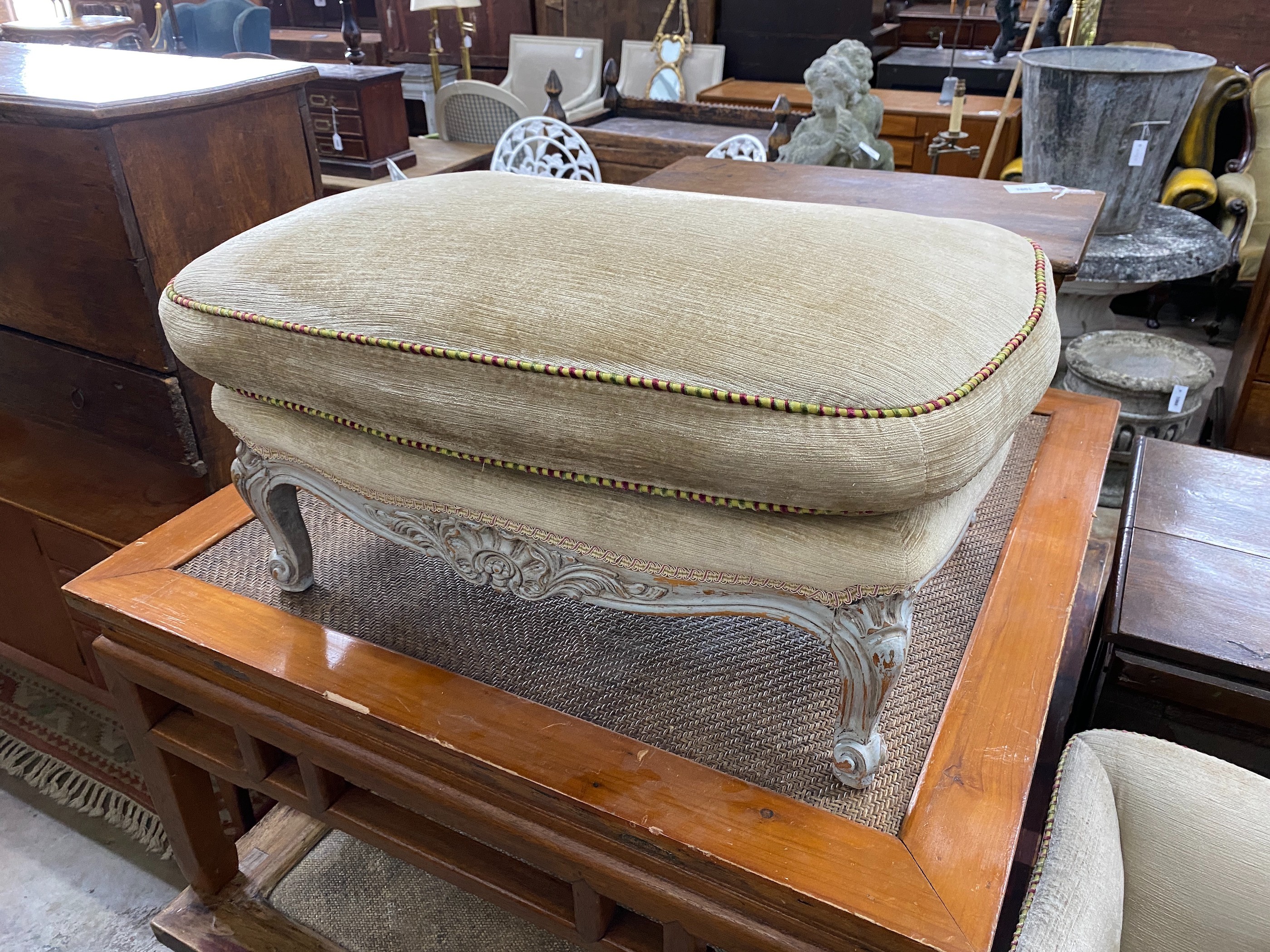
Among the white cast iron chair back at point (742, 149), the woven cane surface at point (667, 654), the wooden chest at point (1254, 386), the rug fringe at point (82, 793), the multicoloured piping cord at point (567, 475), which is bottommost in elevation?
the rug fringe at point (82, 793)

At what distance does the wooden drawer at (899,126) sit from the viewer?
10.9 feet

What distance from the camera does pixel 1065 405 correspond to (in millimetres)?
1422

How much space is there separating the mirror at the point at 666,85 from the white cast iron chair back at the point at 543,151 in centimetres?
204

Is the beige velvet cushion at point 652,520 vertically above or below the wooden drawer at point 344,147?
above

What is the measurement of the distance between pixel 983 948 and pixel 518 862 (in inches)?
18.6

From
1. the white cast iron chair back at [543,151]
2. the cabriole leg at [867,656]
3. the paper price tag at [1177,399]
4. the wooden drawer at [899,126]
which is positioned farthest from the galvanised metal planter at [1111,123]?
the cabriole leg at [867,656]

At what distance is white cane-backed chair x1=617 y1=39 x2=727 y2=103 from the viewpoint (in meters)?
4.24

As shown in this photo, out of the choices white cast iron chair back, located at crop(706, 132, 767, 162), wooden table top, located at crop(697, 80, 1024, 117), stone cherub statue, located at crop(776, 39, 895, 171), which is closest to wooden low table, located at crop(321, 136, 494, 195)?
white cast iron chair back, located at crop(706, 132, 767, 162)

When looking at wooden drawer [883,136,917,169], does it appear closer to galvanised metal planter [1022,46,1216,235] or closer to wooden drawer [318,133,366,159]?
galvanised metal planter [1022,46,1216,235]

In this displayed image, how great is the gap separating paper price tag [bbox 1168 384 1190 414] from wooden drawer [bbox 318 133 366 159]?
250 cm

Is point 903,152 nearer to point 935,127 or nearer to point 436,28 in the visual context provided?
point 935,127

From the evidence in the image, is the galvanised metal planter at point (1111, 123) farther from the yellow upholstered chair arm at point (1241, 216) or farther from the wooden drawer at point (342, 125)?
the wooden drawer at point (342, 125)

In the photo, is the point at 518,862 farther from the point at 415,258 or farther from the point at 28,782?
the point at 28,782

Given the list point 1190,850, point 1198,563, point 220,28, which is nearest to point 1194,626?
point 1198,563
